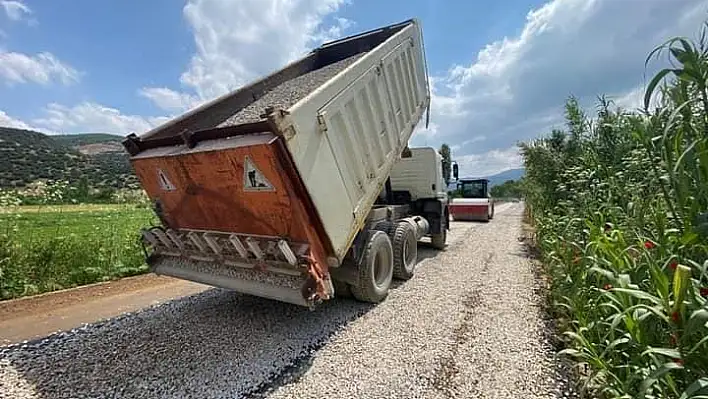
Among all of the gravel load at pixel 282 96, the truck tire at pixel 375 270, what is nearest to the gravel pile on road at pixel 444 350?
the truck tire at pixel 375 270

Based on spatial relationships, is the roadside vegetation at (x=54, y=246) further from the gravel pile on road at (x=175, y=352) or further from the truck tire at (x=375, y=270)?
the truck tire at (x=375, y=270)

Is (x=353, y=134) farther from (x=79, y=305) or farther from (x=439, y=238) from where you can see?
(x=439, y=238)

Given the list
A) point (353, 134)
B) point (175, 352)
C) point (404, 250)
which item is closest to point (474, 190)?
point (404, 250)

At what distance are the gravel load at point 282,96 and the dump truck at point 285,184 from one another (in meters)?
0.03

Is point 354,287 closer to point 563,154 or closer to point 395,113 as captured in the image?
point 395,113

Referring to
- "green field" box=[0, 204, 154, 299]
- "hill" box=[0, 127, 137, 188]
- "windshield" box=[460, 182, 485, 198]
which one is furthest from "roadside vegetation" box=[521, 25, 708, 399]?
"hill" box=[0, 127, 137, 188]

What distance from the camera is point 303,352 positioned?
3523mm

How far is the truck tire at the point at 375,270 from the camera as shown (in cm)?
456

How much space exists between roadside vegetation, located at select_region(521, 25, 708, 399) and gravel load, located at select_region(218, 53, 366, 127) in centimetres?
309

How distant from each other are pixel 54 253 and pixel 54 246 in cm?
12

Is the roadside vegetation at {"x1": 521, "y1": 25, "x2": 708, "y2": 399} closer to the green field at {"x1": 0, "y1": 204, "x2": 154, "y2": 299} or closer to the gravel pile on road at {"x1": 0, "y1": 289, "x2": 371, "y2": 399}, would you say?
the gravel pile on road at {"x1": 0, "y1": 289, "x2": 371, "y2": 399}

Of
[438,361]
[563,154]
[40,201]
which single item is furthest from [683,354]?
[40,201]

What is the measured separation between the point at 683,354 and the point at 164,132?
476 cm

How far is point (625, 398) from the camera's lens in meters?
1.83
